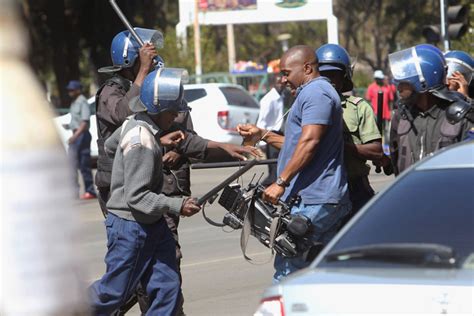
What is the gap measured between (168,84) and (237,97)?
18.6 metres

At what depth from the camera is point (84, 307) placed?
3430 millimetres

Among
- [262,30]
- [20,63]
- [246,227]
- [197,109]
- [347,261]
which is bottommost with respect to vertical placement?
[262,30]

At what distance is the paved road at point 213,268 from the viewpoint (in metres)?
9.06

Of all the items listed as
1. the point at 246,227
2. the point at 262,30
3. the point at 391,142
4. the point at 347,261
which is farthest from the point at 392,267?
the point at 262,30

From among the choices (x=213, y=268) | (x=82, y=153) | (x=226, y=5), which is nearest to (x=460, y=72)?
(x=213, y=268)

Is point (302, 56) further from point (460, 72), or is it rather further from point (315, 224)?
point (460, 72)

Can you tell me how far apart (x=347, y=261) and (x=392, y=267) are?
23cm

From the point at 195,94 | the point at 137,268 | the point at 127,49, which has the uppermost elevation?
the point at 127,49

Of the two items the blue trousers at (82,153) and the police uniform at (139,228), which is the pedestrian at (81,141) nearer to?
the blue trousers at (82,153)

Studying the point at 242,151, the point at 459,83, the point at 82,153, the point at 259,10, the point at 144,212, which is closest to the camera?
the point at 144,212

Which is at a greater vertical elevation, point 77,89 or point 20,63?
point 20,63

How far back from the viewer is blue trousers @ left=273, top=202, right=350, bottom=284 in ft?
22.8

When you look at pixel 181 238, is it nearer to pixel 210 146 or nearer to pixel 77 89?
pixel 210 146

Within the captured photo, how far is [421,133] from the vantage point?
7098 millimetres
